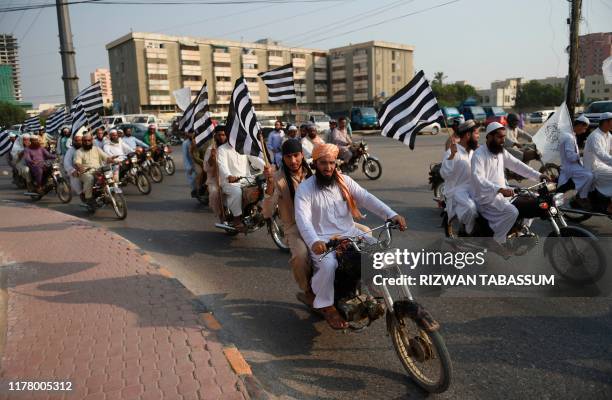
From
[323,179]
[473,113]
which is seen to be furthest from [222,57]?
[323,179]

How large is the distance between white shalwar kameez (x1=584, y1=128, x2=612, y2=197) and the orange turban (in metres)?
4.51

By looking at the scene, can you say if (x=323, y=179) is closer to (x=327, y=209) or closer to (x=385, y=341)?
(x=327, y=209)

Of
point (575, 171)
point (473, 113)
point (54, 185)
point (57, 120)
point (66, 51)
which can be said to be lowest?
point (54, 185)

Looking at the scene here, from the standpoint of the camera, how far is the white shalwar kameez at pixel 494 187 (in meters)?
5.19

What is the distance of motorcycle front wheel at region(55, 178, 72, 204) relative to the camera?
12.1 m

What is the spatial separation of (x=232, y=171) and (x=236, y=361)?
4.77 m

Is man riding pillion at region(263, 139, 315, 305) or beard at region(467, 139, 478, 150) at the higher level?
beard at region(467, 139, 478, 150)

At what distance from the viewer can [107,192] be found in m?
9.62

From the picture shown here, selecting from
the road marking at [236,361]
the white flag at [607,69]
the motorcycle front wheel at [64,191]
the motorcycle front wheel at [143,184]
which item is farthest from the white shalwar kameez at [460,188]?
the motorcycle front wheel at [64,191]

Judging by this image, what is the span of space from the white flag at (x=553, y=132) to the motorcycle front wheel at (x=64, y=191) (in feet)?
35.0

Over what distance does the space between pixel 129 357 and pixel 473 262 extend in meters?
3.92

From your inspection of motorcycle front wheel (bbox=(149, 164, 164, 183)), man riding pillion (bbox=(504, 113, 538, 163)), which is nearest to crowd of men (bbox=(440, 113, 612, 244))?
man riding pillion (bbox=(504, 113, 538, 163))

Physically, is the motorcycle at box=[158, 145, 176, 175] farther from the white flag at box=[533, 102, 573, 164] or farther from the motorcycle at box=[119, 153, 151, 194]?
the white flag at box=[533, 102, 573, 164]

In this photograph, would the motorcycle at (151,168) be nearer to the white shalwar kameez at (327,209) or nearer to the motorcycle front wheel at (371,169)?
the motorcycle front wheel at (371,169)
